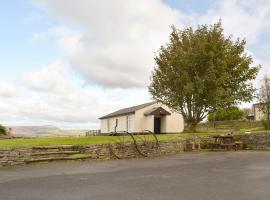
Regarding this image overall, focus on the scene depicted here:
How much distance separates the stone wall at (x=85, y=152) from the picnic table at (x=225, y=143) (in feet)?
12.3

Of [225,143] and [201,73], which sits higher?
[201,73]

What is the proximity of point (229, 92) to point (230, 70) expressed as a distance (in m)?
2.63

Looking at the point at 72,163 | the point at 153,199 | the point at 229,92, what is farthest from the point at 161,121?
the point at 153,199

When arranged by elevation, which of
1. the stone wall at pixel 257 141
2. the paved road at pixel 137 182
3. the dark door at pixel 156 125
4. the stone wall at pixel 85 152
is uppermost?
the dark door at pixel 156 125

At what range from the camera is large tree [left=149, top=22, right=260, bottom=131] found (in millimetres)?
36719

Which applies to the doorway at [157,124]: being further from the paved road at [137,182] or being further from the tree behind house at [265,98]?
the paved road at [137,182]

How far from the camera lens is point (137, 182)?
12898mm

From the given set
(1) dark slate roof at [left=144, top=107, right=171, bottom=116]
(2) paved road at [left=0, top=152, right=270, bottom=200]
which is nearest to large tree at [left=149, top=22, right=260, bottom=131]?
(1) dark slate roof at [left=144, top=107, right=171, bottom=116]

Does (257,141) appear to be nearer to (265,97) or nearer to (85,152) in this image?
(85,152)

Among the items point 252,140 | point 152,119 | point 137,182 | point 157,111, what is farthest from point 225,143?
point 152,119

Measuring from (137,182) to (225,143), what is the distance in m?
17.5

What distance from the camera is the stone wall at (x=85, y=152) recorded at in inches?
745

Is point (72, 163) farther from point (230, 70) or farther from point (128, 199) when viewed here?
point (230, 70)

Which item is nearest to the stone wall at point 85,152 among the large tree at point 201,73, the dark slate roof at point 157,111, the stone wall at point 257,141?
the stone wall at point 257,141
